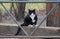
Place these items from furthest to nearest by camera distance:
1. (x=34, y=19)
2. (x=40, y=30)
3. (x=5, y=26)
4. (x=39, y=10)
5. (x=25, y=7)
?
(x=39, y=10) < (x=25, y=7) < (x=34, y=19) < (x=5, y=26) < (x=40, y=30)

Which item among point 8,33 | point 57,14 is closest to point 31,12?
point 57,14

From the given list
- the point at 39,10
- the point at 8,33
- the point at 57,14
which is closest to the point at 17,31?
the point at 8,33

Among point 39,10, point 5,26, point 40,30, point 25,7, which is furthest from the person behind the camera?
point 39,10

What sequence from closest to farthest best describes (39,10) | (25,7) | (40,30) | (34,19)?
(40,30), (34,19), (25,7), (39,10)

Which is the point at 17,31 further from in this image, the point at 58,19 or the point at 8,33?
the point at 58,19

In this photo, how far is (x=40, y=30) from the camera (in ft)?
17.5

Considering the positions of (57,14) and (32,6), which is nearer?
(57,14)

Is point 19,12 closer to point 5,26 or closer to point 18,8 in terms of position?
point 18,8

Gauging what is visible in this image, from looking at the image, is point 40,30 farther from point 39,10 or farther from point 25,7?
point 39,10

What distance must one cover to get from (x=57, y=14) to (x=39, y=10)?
2.04 m

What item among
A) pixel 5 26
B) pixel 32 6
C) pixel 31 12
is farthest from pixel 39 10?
pixel 5 26

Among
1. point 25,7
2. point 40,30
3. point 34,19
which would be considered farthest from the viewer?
point 25,7

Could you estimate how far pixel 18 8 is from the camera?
780 cm

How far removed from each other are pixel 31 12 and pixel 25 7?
4.26 feet
